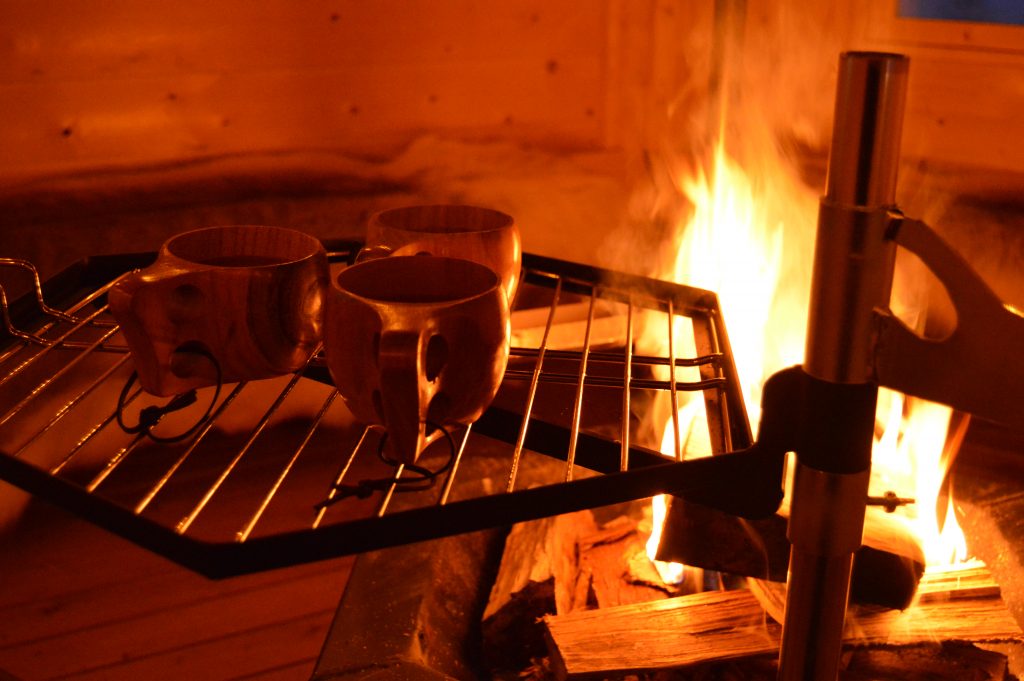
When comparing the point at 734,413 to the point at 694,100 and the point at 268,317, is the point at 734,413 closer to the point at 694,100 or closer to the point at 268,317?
the point at 268,317

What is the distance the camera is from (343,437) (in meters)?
2.02

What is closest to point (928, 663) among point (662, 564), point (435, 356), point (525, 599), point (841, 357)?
point (662, 564)

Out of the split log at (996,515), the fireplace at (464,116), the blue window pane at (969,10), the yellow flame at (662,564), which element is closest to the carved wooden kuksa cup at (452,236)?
the yellow flame at (662,564)

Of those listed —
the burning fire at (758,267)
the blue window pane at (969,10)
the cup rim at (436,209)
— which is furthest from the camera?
the blue window pane at (969,10)

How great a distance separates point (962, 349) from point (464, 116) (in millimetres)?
1514

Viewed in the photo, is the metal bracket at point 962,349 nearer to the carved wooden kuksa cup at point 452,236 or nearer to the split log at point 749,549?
the carved wooden kuksa cup at point 452,236

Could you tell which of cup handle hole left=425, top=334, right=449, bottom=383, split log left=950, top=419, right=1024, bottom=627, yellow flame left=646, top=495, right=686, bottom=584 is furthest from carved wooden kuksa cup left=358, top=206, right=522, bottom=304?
split log left=950, top=419, right=1024, bottom=627

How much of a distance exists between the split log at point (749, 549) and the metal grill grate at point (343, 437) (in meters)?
0.15

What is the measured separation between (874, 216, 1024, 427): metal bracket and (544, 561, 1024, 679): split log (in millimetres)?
576

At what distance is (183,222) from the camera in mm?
1790

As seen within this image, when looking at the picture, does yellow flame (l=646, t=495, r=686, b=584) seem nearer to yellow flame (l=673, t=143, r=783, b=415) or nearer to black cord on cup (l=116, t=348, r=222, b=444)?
yellow flame (l=673, t=143, r=783, b=415)

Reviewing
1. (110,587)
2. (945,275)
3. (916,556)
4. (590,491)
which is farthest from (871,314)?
(110,587)

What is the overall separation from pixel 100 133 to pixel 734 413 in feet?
4.56

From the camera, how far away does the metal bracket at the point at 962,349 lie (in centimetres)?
53
